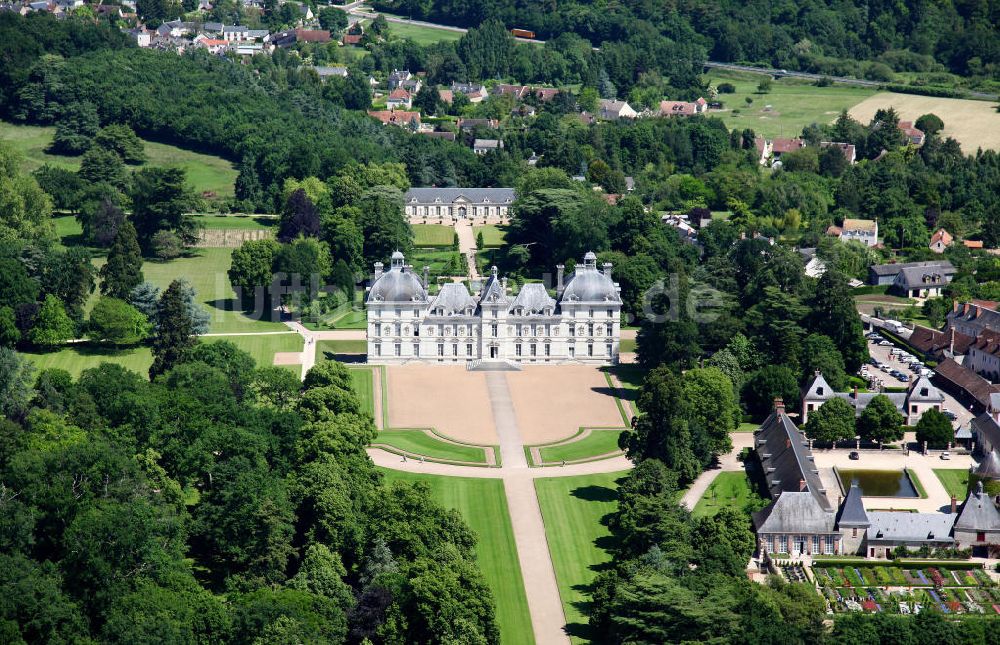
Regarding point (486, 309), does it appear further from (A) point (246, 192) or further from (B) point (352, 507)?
(A) point (246, 192)

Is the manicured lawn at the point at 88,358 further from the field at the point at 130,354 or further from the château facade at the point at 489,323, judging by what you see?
the château facade at the point at 489,323

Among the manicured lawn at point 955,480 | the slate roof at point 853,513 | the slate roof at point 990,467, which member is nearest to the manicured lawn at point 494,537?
the slate roof at point 853,513

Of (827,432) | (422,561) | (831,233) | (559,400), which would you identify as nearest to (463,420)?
(559,400)

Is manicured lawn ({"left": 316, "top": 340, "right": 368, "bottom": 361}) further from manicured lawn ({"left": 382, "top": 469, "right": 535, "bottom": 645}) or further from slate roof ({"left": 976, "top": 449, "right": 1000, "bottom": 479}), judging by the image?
slate roof ({"left": 976, "top": 449, "right": 1000, "bottom": 479})

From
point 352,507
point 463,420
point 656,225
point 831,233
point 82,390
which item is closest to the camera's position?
point 352,507

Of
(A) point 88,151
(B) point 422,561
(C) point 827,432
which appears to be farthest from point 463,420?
(A) point 88,151

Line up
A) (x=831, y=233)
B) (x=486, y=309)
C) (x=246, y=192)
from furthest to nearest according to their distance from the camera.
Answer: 1. (x=246, y=192)
2. (x=831, y=233)
3. (x=486, y=309)

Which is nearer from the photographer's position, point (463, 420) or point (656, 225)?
point (463, 420)
